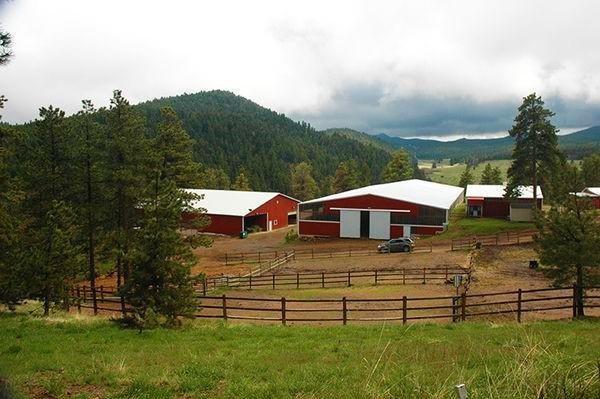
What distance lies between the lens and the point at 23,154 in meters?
28.9

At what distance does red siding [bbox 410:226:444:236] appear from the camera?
4916 centimetres

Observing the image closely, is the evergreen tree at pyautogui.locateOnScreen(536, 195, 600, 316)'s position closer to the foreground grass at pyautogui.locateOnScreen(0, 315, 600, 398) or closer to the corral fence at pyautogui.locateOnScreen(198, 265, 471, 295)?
the foreground grass at pyautogui.locateOnScreen(0, 315, 600, 398)

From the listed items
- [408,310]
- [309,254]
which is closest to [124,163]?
[408,310]

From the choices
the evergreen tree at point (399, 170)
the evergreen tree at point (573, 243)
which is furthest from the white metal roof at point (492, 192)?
the evergreen tree at point (573, 243)

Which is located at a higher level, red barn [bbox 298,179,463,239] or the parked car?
red barn [bbox 298,179,463,239]

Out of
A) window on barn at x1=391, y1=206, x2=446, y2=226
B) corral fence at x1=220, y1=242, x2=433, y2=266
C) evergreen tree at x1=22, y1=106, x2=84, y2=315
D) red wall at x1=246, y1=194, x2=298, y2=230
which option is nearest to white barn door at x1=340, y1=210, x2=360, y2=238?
window on barn at x1=391, y1=206, x2=446, y2=226

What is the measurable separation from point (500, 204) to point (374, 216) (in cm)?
1717

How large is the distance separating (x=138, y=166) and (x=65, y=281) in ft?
30.4

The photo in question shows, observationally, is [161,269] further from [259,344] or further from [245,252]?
[245,252]

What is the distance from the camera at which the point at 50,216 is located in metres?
19.9

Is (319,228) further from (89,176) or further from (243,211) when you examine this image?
(89,176)

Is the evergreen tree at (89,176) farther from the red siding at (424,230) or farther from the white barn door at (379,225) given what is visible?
the red siding at (424,230)

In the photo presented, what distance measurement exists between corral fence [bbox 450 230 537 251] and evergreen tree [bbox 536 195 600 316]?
22594mm

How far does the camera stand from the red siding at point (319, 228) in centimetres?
5294
